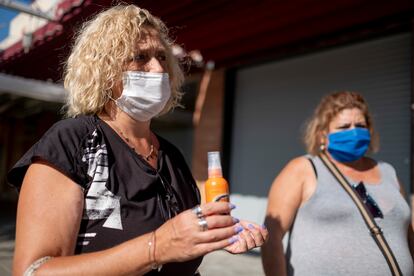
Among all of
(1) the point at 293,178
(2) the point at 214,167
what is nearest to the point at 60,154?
(2) the point at 214,167

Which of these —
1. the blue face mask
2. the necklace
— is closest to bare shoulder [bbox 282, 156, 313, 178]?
the blue face mask

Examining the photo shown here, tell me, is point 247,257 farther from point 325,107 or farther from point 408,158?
point 325,107

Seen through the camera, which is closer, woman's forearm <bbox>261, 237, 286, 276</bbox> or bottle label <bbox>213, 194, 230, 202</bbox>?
bottle label <bbox>213, 194, 230, 202</bbox>

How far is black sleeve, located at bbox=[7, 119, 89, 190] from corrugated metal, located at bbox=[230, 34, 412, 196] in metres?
4.62

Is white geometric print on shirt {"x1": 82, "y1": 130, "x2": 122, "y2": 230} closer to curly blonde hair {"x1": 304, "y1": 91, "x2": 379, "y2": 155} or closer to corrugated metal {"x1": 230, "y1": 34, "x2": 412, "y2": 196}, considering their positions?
curly blonde hair {"x1": 304, "y1": 91, "x2": 379, "y2": 155}

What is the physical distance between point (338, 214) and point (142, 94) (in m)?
1.27

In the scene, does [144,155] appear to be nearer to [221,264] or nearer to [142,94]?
[142,94]

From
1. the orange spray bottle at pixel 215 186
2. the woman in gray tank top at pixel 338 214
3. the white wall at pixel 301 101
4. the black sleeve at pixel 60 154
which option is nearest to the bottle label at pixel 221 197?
the orange spray bottle at pixel 215 186

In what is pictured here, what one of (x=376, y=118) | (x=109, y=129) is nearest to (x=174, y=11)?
(x=376, y=118)

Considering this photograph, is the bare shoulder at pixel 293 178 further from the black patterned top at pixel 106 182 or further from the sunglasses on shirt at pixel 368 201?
the black patterned top at pixel 106 182

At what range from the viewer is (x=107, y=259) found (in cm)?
106

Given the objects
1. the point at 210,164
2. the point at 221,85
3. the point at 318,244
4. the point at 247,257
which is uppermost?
the point at 221,85

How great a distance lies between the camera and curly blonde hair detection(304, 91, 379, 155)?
247cm

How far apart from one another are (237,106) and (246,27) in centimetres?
194
